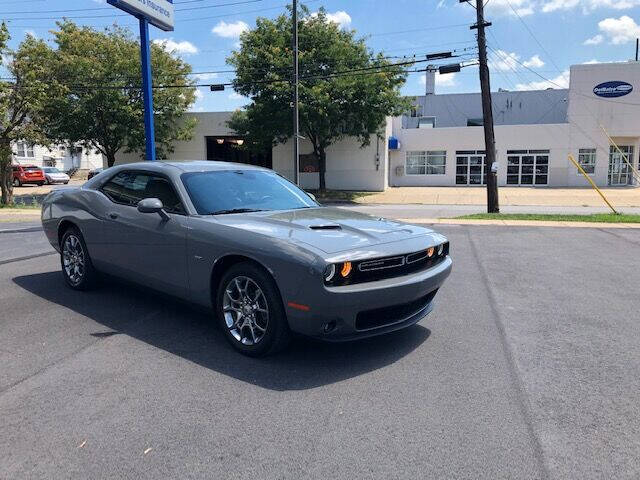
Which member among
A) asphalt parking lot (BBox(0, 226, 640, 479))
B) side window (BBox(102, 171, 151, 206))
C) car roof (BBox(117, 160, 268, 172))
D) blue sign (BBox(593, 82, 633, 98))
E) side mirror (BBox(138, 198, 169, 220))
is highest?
blue sign (BBox(593, 82, 633, 98))

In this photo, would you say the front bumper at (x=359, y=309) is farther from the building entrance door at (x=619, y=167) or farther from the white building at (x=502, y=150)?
the building entrance door at (x=619, y=167)

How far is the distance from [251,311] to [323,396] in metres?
0.96

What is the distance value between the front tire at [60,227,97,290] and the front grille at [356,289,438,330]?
3.44 meters

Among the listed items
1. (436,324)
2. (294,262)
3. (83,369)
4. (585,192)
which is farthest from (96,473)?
(585,192)

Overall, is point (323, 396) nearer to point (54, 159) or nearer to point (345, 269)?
point (345, 269)

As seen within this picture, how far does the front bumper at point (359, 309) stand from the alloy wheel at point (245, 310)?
0.31 meters

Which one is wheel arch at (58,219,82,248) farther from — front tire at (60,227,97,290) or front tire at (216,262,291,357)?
front tire at (216,262,291,357)

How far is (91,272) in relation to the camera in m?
5.91

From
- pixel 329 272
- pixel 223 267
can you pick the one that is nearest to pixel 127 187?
pixel 223 267

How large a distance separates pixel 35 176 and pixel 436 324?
138 ft

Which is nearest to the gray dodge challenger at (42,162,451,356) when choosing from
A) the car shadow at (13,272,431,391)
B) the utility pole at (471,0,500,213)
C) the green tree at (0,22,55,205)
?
the car shadow at (13,272,431,391)

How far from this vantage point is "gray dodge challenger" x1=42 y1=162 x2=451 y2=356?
149 inches

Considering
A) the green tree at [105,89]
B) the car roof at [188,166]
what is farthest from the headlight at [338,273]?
the green tree at [105,89]

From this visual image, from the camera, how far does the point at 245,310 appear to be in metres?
4.16
